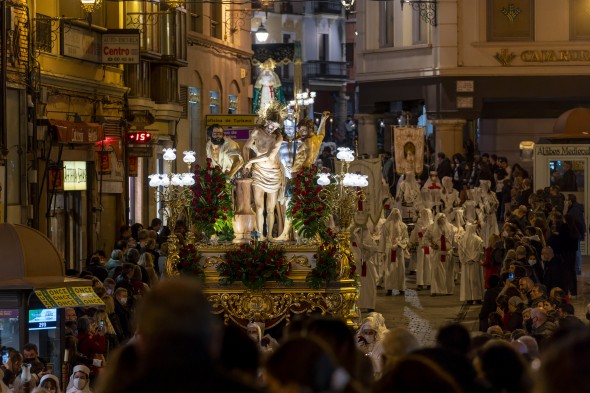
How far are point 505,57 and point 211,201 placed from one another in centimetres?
2179

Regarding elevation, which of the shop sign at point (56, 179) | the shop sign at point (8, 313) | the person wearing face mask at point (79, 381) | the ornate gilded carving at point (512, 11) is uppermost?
the ornate gilded carving at point (512, 11)

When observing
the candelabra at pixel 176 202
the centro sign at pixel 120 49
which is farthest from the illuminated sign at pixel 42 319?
the centro sign at pixel 120 49

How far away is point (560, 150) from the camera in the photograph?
33.2 metres

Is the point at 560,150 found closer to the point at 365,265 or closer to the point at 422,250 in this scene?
the point at 422,250

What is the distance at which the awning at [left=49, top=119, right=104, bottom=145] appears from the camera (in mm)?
26750

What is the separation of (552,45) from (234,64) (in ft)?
31.3

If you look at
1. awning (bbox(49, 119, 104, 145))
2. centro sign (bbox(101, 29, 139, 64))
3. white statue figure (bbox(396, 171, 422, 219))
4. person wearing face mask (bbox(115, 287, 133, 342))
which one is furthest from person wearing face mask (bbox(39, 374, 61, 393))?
white statue figure (bbox(396, 171, 422, 219))

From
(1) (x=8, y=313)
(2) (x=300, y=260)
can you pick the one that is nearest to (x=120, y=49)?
(2) (x=300, y=260)

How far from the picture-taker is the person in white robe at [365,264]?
84.8 feet

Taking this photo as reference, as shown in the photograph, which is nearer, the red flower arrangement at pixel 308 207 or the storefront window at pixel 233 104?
the red flower arrangement at pixel 308 207

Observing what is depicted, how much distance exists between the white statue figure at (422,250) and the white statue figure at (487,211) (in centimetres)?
161

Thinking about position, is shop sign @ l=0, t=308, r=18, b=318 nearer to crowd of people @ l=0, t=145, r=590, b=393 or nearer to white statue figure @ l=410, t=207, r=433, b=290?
crowd of people @ l=0, t=145, r=590, b=393

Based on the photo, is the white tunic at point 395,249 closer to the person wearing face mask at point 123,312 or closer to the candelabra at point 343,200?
the candelabra at point 343,200

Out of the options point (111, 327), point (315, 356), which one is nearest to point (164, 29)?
point (111, 327)
